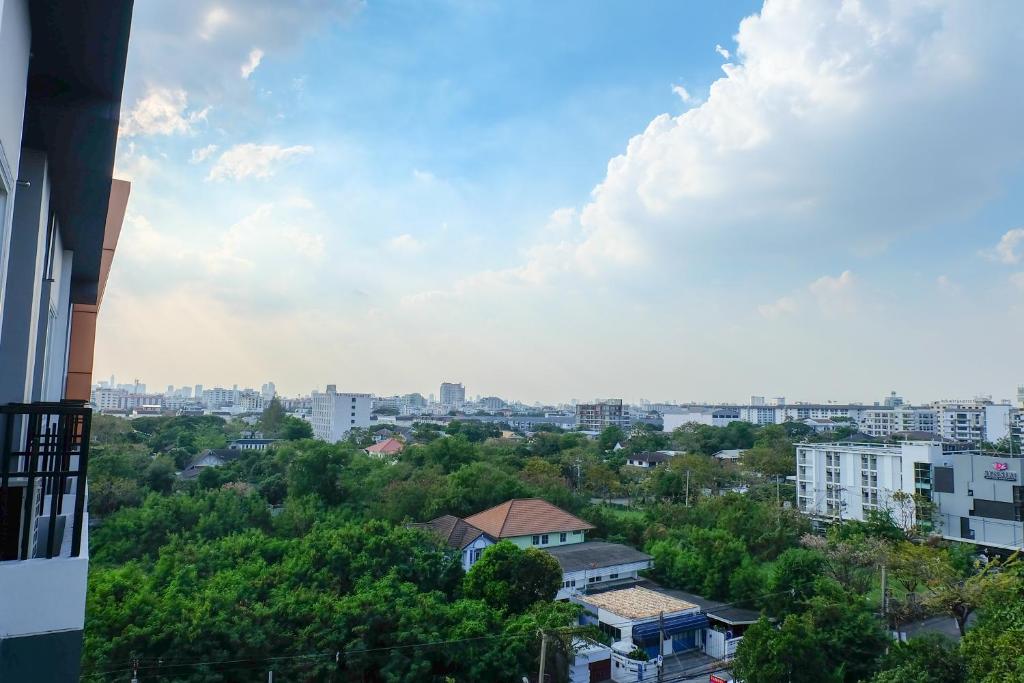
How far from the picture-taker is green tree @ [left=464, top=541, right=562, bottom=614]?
1088 centimetres

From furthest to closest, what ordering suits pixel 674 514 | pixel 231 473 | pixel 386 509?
pixel 231 473, pixel 674 514, pixel 386 509

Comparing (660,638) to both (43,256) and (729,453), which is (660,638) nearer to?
(43,256)

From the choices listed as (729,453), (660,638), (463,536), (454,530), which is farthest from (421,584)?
(729,453)

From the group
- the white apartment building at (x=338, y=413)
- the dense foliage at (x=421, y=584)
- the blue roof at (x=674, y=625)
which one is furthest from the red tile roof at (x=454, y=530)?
the white apartment building at (x=338, y=413)

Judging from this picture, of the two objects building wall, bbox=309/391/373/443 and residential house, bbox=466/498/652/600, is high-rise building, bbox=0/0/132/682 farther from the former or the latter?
building wall, bbox=309/391/373/443

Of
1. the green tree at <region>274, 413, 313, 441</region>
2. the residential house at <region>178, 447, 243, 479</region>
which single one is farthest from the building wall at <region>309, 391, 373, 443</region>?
the residential house at <region>178, 447, 243, 479</region>

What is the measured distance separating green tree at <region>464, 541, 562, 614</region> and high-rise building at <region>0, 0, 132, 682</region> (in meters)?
8.98

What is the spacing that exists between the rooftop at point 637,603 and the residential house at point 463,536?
9.50 feet

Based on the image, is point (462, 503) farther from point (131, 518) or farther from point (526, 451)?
point (526, 451)

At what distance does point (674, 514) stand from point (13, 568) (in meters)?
20.1

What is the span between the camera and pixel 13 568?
67.6 inches

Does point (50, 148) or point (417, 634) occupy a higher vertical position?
point (50, 148)

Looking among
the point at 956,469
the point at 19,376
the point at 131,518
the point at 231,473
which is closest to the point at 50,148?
the point at 19,376

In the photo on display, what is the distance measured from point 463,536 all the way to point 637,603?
4772 mm
